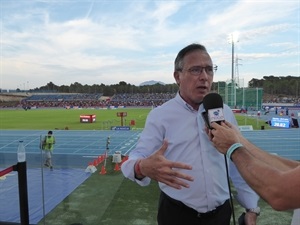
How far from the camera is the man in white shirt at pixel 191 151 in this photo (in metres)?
1.97

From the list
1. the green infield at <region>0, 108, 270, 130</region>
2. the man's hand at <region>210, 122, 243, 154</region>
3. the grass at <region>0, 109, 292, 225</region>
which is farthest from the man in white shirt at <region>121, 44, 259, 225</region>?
the green infield at <region>0, 108, 270, 130</region>

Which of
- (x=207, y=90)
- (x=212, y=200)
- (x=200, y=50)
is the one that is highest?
(x=200, y=50)

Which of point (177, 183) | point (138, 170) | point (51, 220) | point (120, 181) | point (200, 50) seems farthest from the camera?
point (120, 181)

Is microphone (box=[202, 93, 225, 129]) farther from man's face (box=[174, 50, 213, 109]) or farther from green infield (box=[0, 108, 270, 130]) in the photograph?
green infield (box=[0, 108, 270, 130])

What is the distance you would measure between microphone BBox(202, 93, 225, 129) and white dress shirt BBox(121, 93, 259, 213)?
0.20 m

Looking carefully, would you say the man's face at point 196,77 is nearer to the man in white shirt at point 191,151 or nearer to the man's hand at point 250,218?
the man in white shirt at point 191,151

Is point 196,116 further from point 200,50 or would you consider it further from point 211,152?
point 200,50

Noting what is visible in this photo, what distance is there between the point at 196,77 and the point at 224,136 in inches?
25.3

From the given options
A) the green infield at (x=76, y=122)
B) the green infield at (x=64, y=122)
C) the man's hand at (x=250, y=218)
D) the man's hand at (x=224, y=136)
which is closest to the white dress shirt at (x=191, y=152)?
the man's hand at (x=250, y=218)

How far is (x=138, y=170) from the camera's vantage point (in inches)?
69.8

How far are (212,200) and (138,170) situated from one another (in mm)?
582

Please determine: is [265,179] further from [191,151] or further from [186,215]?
[186,215]

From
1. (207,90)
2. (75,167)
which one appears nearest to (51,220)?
(75,167)

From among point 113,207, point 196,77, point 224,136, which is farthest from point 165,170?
point 113,207
